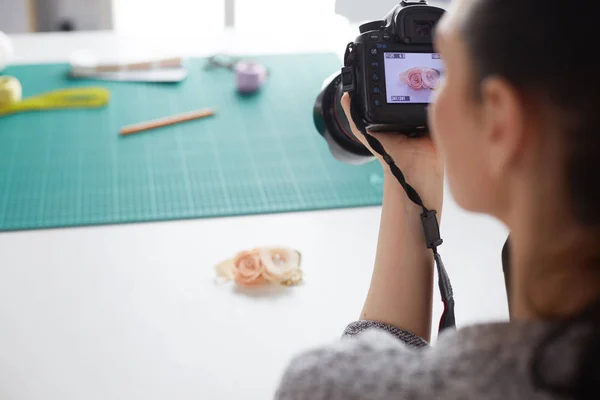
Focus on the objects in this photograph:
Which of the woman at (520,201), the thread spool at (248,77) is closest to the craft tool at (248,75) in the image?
the thread spool at (248,77)

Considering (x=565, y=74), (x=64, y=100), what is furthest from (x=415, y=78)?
(x=64, y=100)

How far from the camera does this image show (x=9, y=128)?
130 centimetres

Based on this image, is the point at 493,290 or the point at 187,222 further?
the point at 187,222

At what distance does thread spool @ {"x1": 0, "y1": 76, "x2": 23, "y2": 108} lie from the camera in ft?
4.35

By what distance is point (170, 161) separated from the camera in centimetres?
124

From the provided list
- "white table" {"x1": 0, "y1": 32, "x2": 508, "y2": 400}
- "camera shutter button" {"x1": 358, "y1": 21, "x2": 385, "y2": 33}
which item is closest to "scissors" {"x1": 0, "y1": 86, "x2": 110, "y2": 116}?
"white table" {"x1": 0, "y1": 32, "x2": 508, "y2": 400}

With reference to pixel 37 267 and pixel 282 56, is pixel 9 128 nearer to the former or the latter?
pixel 37 267

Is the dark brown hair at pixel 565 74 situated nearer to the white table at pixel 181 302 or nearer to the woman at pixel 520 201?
the woman at pixel 520 201

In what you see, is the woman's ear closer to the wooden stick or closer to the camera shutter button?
the camera shutter button

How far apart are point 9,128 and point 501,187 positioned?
1.03 meters

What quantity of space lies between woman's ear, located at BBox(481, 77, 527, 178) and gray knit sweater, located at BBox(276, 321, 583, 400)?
9 centimetres

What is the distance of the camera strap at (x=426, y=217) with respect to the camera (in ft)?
2.36

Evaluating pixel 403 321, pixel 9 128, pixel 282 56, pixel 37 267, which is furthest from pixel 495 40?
pixel 282 56

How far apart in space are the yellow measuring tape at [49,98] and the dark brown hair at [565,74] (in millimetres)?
1074
